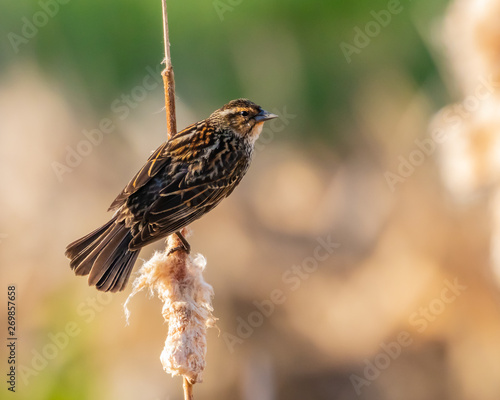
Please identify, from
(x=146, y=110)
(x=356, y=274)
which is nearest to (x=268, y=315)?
(x=356, y=274)

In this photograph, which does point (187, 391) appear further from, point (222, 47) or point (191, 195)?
point (222, 47)

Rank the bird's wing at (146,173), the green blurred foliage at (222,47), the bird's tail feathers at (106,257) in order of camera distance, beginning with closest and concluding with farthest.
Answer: the bird's tail feathers at (106,257) < the bird's wing at (146,173) < the green blurred foliage at (222,47)

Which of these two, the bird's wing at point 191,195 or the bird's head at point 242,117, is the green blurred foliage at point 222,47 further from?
the bird's wing at point 191,195

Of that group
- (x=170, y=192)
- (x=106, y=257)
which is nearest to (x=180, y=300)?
(x=106, y=257)

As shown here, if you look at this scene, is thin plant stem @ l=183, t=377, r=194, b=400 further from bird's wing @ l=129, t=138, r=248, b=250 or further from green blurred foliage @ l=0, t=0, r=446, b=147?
green blurred foliage @ l=0, t=0, r=446, b=147

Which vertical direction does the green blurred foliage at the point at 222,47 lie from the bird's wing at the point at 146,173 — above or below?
above

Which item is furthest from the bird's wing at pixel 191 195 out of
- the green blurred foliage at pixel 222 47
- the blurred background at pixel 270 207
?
the green blurred foliage at pixel 222 47

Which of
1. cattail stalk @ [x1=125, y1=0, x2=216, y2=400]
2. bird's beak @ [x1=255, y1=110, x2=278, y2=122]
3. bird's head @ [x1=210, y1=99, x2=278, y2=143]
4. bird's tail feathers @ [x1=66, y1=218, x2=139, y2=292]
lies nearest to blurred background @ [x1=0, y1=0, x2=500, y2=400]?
bird's head @ [x1=210, y1=99, x2=278, y2=143]
